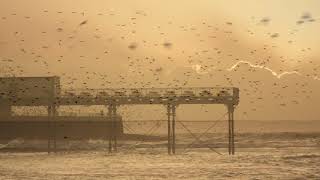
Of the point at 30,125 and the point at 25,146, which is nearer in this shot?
the point at 25,146

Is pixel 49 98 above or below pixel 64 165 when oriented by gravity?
above

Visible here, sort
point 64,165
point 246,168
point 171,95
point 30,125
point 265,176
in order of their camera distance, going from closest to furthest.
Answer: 1. point 265,176
2. point 246,168
3. point 64,165
4. point 171,95
5. point 30,125

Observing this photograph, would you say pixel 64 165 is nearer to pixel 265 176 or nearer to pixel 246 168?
pixel 246 168

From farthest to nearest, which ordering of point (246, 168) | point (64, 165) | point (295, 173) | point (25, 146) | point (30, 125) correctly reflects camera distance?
point (30, 125)
point (25, 146)
point (64, 165)
point (246, 168)
point (295, 173)

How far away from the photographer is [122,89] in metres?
52.5

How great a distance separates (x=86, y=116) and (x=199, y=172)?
54519 mm

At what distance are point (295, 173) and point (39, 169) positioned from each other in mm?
17053

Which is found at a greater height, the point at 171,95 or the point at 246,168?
the point at 171,95

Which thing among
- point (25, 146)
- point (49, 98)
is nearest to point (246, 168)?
point (49, 98)

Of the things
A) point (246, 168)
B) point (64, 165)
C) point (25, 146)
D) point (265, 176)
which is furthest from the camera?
point (25, 146)

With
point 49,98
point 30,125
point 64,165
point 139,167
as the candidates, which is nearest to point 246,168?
point 139,167

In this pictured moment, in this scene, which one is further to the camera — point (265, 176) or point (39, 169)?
point (39, 169)

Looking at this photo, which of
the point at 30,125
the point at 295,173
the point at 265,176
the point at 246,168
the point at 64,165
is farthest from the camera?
the point at 30,125

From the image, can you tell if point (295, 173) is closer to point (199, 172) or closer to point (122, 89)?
point (199, 172)
